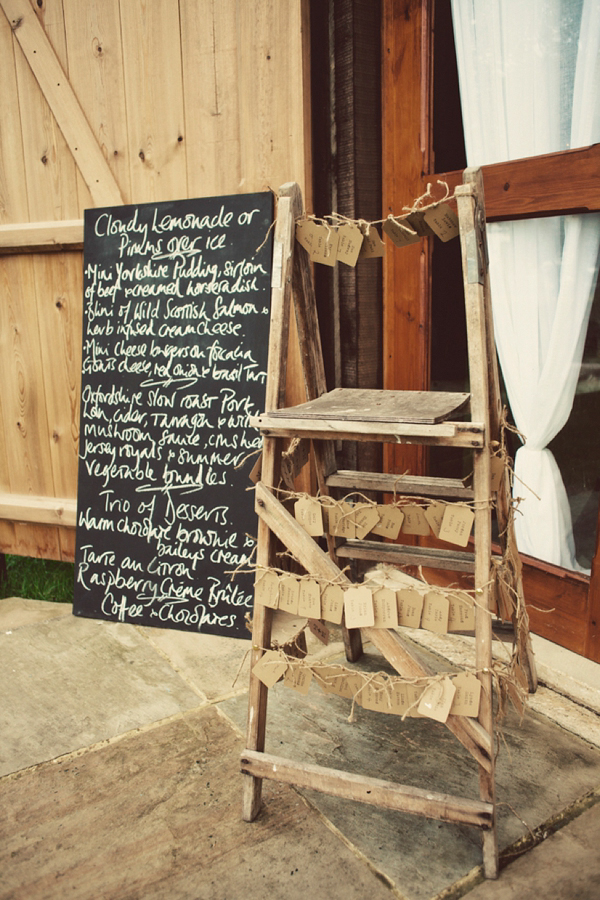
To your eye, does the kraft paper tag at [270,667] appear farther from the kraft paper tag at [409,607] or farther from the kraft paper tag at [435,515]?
the kraft paper tag at [435,515]

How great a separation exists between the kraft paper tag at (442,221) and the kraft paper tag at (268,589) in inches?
31.9

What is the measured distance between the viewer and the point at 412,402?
4.87 ft

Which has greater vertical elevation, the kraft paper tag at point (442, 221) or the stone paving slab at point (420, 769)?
the kraft paper tag at point (442, 221)

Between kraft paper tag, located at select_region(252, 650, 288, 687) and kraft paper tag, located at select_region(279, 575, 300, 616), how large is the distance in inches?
4.7

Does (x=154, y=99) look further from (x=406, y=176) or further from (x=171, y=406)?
(x=171, y=406)

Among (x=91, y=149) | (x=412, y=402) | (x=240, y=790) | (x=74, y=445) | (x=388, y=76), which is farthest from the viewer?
(x=74, y=445)

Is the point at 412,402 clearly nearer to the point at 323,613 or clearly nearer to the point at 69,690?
the point at 323,613

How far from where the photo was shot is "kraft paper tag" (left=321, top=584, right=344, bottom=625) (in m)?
1.38

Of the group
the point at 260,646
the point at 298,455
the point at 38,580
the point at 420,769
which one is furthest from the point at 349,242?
the point at 38,580

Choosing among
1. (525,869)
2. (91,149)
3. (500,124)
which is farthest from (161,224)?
(525,869)

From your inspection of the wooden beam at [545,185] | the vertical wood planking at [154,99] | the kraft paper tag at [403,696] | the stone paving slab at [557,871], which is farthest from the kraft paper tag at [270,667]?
the vertical wood planking at [154,99]

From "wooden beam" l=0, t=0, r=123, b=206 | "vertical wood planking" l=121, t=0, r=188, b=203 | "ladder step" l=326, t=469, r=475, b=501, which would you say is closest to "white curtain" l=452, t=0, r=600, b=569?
"ladder step" l=326, t=469, r=475, b=501

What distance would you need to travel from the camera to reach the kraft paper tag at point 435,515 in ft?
4.52

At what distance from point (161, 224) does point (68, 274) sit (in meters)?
0.49
